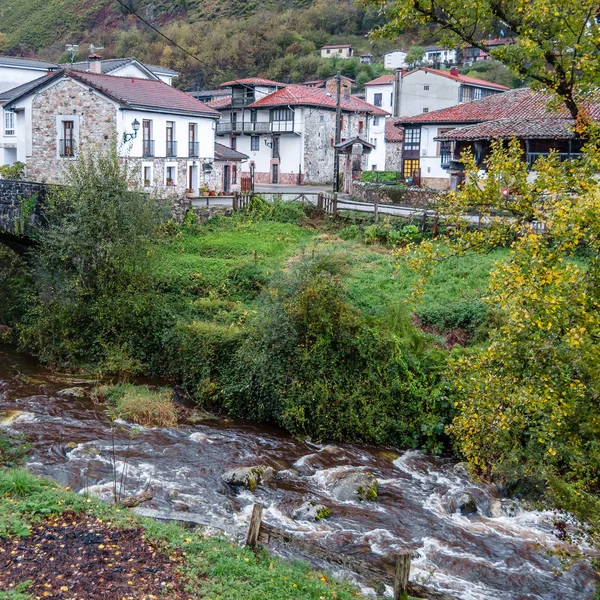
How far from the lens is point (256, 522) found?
9.94m

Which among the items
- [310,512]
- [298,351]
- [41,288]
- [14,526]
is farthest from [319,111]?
[14,526]

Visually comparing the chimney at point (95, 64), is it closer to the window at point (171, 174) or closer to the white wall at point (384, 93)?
the window at point (171, 174)

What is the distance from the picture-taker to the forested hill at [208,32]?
9031cm

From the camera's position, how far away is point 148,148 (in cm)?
3706

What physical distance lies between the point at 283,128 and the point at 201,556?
50.7 meters

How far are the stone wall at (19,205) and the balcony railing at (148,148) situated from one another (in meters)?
13.4

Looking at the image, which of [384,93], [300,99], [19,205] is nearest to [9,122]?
[19,205]

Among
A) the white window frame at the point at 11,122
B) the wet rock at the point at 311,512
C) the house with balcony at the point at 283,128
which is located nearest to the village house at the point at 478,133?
the house with balcony at the point at 283,128

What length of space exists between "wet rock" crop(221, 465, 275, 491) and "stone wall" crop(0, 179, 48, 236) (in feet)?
42.3

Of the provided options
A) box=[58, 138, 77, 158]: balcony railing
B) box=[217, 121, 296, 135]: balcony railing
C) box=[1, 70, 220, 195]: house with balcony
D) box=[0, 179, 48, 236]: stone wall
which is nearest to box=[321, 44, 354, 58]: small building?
box=[217, 121, 296, 135]: balcony railing

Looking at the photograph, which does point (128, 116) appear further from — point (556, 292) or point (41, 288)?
point (556, 292)

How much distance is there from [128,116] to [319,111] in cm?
2505

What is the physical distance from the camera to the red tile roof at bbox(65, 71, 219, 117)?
34.7 metres

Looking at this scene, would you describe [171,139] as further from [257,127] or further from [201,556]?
[201,556]
